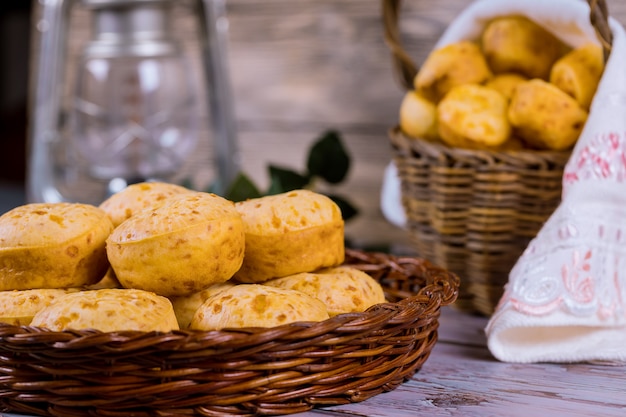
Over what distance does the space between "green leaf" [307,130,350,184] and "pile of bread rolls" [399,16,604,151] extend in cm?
21

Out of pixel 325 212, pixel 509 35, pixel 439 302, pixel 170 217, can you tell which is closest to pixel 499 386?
pixel 439 302

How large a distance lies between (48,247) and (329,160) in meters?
0.61

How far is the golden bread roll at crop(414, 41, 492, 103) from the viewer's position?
3.18 feet

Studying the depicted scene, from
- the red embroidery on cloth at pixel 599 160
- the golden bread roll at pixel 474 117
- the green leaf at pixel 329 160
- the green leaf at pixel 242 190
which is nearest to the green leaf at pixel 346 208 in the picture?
the green leaf at pixel 329 160

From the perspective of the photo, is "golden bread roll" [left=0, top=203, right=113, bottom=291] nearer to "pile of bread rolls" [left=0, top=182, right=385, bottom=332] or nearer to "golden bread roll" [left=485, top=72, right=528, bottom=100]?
"pile of bread rolls" [left=0, top=182, right=385, bottom=332]

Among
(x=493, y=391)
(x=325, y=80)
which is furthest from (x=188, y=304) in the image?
(x=325, y=80)

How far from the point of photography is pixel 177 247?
0.65 metres

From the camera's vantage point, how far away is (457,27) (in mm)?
1045

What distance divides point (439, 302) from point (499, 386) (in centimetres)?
10

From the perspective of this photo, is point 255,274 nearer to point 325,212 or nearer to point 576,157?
point 325,212

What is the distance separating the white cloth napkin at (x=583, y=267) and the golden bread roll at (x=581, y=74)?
37mm

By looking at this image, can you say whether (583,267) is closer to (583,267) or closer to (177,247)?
(583,267)

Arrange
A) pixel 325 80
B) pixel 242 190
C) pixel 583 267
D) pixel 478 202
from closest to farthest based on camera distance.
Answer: pixel 583 267, pixel 478 202, pixel 242 190, pixel 325 80

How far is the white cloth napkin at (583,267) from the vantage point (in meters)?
0.78
